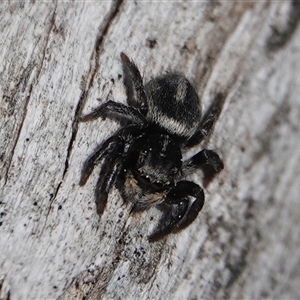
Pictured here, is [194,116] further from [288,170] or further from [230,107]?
[288,170]

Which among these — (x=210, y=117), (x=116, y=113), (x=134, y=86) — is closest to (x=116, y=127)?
(x=116, y=113)

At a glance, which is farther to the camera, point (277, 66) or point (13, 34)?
point (277, 66)

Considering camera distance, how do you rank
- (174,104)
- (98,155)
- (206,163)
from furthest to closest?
(174,104) < (206,163) < (98,155)

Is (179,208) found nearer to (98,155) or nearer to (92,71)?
(98,155)

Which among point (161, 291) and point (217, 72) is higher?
point (217, 72)

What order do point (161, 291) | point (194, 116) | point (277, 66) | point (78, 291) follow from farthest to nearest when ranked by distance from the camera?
point (194, 116)
point (277, 66)
point (161, 291)
point (78, 291)

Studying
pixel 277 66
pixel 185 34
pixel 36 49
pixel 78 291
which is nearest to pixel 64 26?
pixel 36 49

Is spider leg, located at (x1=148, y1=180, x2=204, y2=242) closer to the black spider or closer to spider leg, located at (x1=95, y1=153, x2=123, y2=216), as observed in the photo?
the black spider
